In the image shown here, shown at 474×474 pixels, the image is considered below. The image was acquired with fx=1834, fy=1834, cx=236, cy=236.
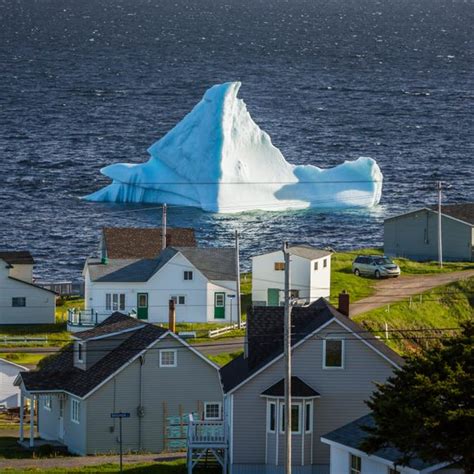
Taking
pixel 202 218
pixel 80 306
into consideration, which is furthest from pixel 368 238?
pixel 80 306

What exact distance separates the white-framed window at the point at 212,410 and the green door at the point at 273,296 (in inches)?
725

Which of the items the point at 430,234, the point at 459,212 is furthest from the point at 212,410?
the point at 459,212

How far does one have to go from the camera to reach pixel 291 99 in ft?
603

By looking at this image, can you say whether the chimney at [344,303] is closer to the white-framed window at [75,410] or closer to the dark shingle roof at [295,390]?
the dark shingle roof at [295,390]

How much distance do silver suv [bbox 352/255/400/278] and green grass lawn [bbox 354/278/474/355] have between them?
4.16 metres

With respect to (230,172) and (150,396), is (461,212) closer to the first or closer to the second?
(230,172)

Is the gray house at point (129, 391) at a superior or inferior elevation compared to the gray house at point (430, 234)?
inferior

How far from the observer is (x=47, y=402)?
57.0m

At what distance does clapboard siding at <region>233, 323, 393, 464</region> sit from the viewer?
162 feet

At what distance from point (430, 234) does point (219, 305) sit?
14.6 metres

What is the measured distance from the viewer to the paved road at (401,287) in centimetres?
7175

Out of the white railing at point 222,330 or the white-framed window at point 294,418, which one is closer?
the white-framed window at point 294,418

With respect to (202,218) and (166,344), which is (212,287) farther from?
(202,218)

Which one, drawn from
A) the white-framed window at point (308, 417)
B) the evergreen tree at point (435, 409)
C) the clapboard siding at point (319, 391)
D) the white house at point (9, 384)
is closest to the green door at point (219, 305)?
the white house at point (9, 384)
